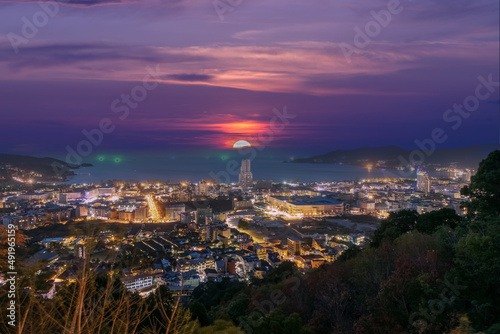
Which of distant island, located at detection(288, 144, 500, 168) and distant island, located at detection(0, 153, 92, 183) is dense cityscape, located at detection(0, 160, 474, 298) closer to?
distant island, located at detection(0, 153, 92, 183)

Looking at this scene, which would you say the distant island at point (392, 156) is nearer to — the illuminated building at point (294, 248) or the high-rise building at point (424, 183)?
the high-rise building at point (424, 183)

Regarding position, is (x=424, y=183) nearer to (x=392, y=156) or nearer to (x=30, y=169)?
(x=392, y=156)

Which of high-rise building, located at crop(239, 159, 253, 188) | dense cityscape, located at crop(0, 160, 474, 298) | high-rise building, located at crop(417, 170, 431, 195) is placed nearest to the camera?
dense cityscape, located at crop(0, 160, 474, 298)

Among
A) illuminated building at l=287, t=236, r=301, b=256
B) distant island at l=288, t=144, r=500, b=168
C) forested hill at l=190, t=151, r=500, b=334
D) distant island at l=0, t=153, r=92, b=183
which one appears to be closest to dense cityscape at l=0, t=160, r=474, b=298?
illuminated building at l=287, t=236, r=301, b=256

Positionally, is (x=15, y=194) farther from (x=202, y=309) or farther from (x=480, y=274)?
(x=480, y=274)

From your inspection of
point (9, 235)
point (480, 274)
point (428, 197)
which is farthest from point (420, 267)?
point (428, 197)

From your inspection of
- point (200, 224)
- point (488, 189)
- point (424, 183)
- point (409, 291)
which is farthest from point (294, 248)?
point (424, 183)
